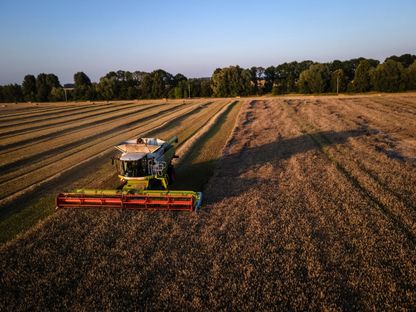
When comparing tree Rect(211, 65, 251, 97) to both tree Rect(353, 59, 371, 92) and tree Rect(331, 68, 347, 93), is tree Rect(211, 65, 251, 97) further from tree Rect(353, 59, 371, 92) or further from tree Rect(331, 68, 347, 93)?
tree Rect(353, 59, 371, 92)

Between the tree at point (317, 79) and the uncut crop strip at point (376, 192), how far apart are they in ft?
228

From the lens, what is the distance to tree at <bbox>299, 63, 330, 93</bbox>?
84.1 m

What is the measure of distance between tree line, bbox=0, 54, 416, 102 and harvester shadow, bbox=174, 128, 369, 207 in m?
61.6

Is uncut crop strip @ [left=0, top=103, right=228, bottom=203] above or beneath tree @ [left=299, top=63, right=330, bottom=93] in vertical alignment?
beneath

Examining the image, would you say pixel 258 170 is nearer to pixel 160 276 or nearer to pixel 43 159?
pixel 160 276

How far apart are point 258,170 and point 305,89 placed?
7803 centimetres

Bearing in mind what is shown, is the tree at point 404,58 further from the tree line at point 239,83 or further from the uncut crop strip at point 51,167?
the uncut crop strip at point 51,167

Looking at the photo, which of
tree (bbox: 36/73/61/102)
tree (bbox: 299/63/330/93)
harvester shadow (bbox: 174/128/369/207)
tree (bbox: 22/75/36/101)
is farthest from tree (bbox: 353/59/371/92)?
tree (bbox: 22/75/36/101)

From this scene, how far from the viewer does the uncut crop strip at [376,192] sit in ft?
32.5

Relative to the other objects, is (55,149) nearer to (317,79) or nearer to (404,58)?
(317,79)

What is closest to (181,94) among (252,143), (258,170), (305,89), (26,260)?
(305,89)

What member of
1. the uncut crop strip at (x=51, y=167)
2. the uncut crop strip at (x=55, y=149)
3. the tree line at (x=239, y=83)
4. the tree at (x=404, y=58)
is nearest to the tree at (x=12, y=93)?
the tree line at (x=239, y=83)

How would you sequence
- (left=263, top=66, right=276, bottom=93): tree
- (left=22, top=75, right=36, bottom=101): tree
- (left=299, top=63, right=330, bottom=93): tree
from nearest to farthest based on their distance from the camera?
(left=299, top=63, right=330, bottom=93): tree
(left=263, top=66, right=276, bottom=93): tree
(left=22, top=75, right=36, bottom=101): tree

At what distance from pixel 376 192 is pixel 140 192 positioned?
9650 millimetres
